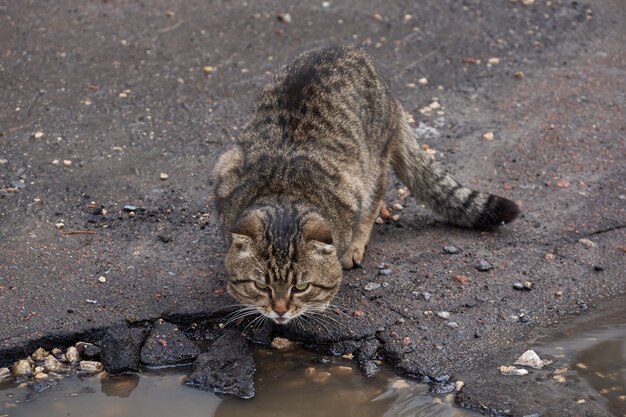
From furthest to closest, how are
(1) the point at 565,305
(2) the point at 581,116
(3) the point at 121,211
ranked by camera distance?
1. (2) the point at 581,116
2. (3) the point at 121,211
3. (1) the point at 565,305

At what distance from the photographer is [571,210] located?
648cm

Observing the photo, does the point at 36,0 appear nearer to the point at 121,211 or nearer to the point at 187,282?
the point at 121,211

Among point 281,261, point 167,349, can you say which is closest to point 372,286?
point 281,261

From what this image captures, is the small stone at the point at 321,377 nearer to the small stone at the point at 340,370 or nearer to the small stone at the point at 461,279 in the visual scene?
the small stone at the point at 340,370

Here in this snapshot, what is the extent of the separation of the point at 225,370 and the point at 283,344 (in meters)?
0.45

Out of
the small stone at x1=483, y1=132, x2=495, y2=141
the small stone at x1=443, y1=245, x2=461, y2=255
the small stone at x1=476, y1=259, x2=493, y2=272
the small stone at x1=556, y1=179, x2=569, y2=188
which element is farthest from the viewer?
the small stone at x1=483, y1=132, x2=495, y2=141

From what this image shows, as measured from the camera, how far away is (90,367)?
5188 millimetres

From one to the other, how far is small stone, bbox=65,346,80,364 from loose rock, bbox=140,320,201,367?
1.16 ft

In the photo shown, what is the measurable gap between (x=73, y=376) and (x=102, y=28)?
169 inches

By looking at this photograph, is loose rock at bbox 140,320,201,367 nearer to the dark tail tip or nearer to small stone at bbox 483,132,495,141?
the dark tail tip

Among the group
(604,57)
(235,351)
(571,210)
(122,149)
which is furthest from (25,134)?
(604,57)

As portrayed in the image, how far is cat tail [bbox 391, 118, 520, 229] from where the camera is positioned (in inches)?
241

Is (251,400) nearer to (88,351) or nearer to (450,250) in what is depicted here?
(88,351)

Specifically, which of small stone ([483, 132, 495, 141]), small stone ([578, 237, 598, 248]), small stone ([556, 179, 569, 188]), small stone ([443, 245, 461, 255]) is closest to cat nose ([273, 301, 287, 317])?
small stone ([443, 245, 461, 255])
